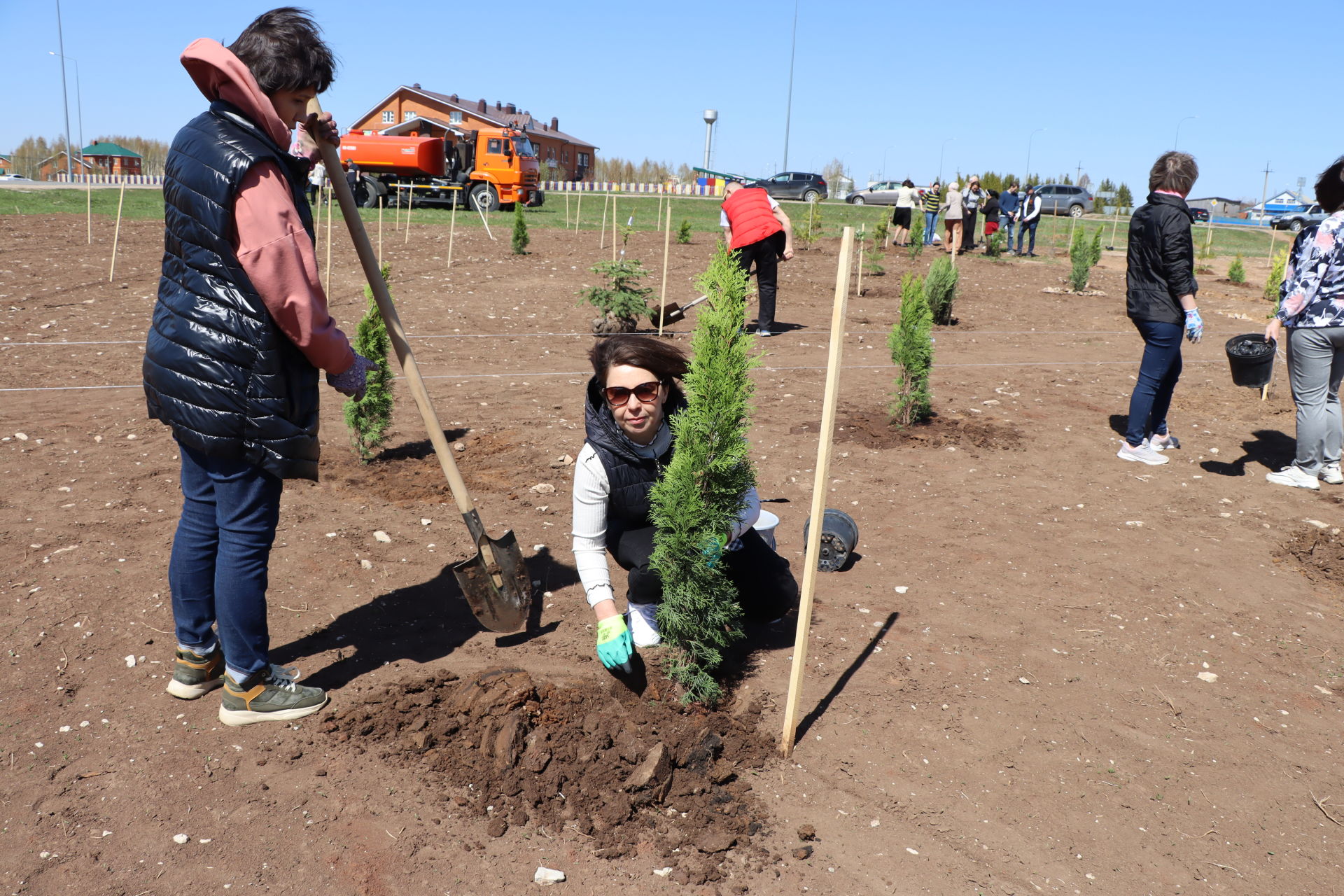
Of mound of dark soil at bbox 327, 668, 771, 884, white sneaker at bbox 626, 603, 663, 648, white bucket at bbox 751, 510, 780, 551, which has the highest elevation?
white bucket at bbox 751, 510, 780, 551

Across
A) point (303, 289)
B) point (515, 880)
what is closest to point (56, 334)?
point (303, 289)

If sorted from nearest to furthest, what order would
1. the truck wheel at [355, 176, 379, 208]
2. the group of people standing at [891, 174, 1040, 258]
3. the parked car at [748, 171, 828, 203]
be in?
the group of people standing at [891, 174, 1040, 258], the truck wheel at [355, 176, 379, 208], the parked car at [748, 171, 828, 203]

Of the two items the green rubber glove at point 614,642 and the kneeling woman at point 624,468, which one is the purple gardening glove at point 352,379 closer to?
the kneeling woman at point 624,468

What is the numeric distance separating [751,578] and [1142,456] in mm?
3892

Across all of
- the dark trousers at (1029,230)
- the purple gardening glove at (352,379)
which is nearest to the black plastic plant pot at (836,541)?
the purple gardening glove at (352,379)

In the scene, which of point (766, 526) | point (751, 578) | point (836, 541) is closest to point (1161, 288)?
point (836, 541)

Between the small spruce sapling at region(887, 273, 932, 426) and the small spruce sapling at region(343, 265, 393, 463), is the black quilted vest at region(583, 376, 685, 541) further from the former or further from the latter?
the small spruce sapling at region(887, 273, 932, 426)

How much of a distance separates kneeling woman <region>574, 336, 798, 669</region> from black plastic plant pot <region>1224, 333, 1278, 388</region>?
4.52 metres

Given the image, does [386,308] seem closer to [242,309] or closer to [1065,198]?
[242,309]

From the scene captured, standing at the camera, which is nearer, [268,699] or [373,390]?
[268,699]

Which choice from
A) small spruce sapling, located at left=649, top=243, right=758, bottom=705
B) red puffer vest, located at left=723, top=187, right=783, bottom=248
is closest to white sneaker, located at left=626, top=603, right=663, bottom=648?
small spruce sapling, located at left=649, top=243, right=758, bottom=705

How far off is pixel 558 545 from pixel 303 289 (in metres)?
2.21

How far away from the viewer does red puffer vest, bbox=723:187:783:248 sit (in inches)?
368

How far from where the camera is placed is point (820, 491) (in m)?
2.51
